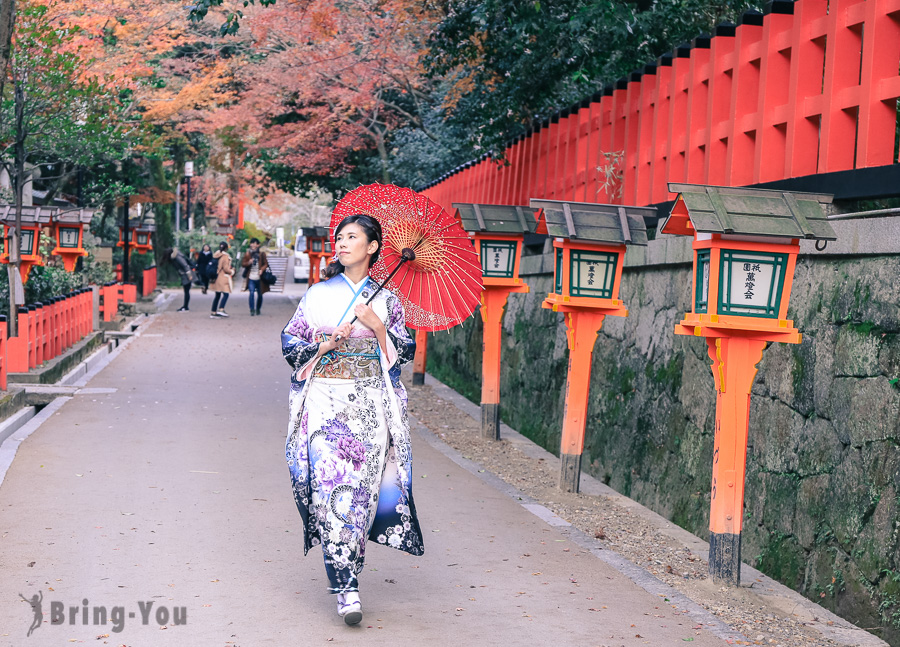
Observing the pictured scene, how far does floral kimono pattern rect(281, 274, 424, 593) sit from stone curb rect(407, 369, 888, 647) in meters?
1.56

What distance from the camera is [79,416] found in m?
11.1

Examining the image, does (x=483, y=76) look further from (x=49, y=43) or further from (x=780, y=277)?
(x=780, y=277)

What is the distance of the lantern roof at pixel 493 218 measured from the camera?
34.3ft

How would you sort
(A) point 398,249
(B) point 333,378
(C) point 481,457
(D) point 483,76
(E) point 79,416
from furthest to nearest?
(D) point 483,76 → (E) point 79,416 → (C) point 481,457 → (A) point 398,249 → (B) point 333,378

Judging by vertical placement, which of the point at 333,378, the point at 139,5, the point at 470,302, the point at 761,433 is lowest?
the point at 761,433

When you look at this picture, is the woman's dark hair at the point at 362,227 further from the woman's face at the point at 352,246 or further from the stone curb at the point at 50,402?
the stone curb at the point at 50,402

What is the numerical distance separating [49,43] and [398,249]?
35.8 feet

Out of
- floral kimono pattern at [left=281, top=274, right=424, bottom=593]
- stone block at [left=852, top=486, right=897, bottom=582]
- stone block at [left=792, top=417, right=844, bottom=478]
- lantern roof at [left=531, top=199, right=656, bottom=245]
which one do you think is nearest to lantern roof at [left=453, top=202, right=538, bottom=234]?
lantern roof at [left=531, top=199, right=656, bottom=245]

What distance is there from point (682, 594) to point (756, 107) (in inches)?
134

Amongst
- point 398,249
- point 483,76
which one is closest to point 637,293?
point 398,249

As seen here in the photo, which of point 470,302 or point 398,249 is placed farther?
point 470,302

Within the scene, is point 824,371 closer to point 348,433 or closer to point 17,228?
point 348,433

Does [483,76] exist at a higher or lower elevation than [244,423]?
higher

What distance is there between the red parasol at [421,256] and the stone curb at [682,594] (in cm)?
194
